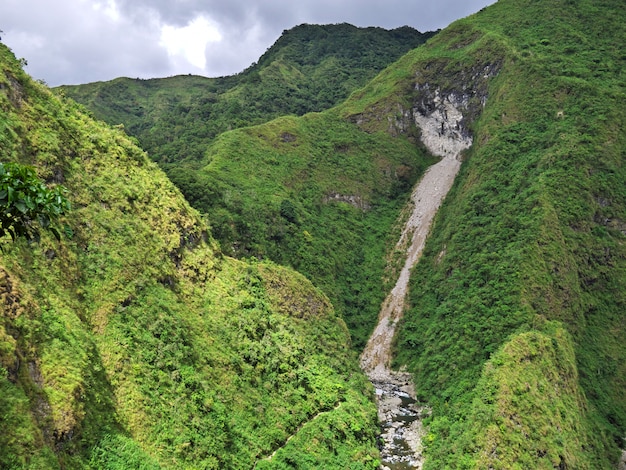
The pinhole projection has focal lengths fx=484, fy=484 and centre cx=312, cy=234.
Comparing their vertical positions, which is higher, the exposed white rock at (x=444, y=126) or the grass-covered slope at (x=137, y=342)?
the exposed white rock at (x=444, y=126)

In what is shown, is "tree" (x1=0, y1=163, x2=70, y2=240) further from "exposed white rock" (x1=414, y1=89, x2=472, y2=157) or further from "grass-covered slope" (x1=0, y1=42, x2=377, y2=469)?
"exposed white rock" (x1=414, y1=89, x2=472, y2=157)

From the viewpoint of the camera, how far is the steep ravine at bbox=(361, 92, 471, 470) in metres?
47.8

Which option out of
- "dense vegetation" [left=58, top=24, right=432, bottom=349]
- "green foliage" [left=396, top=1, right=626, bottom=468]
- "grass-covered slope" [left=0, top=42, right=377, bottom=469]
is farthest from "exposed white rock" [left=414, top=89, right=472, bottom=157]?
"grass-covered slope" [left=0, top=42, right=377, bottom=469]

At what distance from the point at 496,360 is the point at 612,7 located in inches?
3656

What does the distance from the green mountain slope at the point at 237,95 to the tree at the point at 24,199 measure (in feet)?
277

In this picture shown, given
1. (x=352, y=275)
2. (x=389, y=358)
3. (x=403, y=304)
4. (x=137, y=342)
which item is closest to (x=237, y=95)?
(x=352, y=275)

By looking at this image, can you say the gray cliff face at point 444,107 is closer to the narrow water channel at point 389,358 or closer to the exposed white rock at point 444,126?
the exposed white rock at point 444,126

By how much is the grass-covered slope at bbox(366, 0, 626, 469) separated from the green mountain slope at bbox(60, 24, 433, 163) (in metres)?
52.6

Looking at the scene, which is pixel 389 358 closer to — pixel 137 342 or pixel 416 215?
pixel 416 215

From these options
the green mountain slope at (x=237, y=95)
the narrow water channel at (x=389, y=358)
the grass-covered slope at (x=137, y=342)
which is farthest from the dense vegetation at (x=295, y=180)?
the grass-covered slope at (x=137, y=342)

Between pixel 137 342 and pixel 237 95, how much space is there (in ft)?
368

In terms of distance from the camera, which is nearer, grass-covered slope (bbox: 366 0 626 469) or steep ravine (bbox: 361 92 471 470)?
grass-covered slope (bbox: 366 0 626 469)

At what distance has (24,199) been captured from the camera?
969cm

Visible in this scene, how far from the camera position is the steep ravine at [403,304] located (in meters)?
47.8
